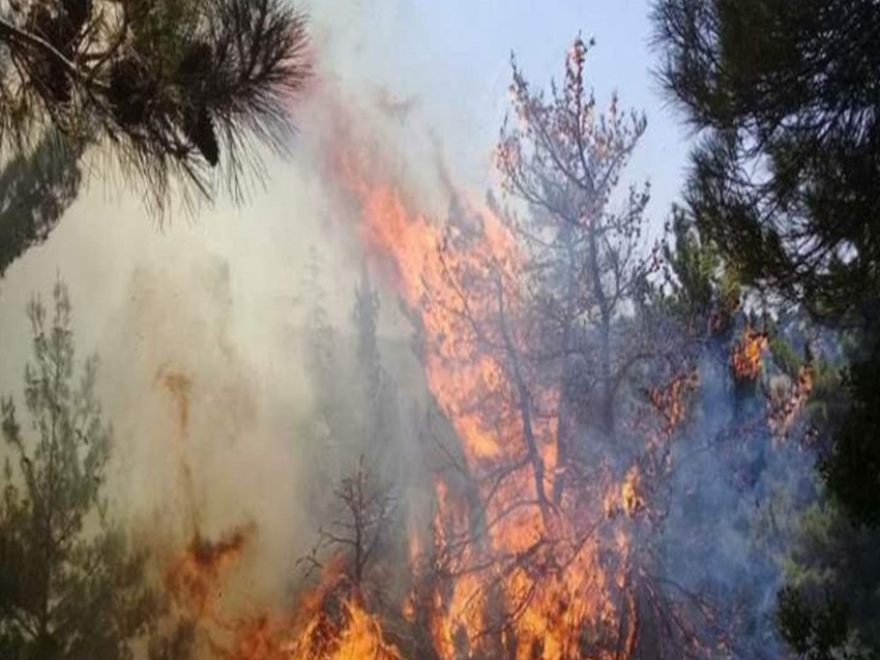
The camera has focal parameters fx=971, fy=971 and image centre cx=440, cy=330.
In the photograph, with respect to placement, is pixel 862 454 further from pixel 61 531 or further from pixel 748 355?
pixel 748 355

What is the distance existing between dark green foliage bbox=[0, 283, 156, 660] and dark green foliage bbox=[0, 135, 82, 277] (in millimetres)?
1751

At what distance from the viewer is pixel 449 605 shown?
9.95 meters

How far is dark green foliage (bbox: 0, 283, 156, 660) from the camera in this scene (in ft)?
28.1

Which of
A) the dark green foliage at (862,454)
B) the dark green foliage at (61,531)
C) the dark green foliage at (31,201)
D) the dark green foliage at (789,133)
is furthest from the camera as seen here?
the dark green foliage at (61,531)

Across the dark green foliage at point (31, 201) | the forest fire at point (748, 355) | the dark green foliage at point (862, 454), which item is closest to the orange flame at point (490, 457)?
the forest fire at point (748, 355)

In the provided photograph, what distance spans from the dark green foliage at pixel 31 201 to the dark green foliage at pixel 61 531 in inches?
68.9

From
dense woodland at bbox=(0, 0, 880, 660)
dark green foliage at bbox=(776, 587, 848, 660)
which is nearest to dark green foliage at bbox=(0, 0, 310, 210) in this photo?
dense woodland at bbox=(0, 0, 880, 660)

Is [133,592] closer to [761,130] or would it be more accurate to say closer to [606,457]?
[606,457]

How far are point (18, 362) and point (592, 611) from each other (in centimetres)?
605

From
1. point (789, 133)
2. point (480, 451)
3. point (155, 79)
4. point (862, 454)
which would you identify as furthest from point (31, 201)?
point (862, 454)

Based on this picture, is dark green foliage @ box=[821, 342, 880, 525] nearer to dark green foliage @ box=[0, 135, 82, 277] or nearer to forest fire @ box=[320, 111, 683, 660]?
dark green foliage @ box=[0, 135, 82, 277]

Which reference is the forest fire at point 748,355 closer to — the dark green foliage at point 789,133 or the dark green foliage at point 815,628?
the dark green foliage at point 789,133

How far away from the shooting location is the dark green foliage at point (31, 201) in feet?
19.8

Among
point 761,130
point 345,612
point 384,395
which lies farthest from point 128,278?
point 761,130
